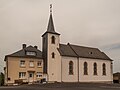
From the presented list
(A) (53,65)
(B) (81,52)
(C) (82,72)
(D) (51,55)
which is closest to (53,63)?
(A) (53,65)

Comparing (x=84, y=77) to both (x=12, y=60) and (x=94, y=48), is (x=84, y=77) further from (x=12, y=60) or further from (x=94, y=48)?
(x=12, y=60)

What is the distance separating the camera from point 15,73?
52125 millimetres

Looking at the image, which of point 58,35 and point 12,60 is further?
point 58,35

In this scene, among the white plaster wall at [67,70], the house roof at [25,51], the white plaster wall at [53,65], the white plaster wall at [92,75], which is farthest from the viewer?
the white plaster wall at [92,75]

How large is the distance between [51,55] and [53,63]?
6.61 feet

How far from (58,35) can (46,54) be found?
6.25 metres

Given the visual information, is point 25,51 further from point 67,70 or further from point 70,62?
point 70,62

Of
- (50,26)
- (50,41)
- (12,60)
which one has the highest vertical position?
(50,26)

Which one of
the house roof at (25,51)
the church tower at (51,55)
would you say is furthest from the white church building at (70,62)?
the house roof at (25,51)

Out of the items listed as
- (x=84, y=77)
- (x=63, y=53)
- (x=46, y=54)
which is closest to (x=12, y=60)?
(x=46, y=54)

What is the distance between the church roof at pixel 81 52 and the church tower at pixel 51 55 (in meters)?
1.82

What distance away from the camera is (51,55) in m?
56.8

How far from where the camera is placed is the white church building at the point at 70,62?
5628 cm

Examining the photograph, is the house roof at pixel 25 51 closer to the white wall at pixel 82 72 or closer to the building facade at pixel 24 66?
the building facade at pixel 24 66
